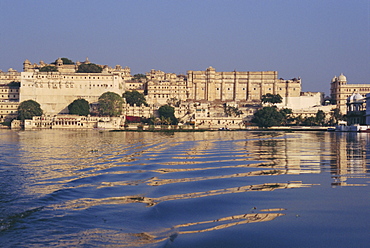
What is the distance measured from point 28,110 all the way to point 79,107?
10.5 m

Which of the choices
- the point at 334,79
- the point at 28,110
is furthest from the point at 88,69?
the point at 334,79

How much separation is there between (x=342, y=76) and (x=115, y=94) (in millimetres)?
61597

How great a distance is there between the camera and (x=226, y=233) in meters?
8.87

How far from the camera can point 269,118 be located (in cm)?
8606

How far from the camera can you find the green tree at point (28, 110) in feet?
295

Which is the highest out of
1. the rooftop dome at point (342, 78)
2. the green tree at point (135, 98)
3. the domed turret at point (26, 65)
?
the domed turret at point (26, 65)

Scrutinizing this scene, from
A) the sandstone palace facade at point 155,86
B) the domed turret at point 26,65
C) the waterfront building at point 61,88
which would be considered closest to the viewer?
the waterfront building at point 61,88

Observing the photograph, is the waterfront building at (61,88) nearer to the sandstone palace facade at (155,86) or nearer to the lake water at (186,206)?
the sandstone palace facade at (155,86)

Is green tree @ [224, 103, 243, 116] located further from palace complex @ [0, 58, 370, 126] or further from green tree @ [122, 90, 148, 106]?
green tree @ [122, 90, 148, 106]

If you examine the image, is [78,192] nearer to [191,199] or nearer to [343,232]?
[191,199]

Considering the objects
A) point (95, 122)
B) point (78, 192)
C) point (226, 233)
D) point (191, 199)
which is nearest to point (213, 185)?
point (191, 199)

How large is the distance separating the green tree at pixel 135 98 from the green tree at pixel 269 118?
2700cm

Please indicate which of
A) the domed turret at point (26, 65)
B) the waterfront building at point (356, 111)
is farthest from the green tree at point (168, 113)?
the domed turret at point (26, 65)

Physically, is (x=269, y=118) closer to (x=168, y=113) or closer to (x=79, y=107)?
(x=168, y=113)
